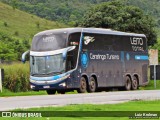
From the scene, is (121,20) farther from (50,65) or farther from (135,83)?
(50,65)

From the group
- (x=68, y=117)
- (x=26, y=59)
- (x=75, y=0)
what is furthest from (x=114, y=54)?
(x=75, y=0)

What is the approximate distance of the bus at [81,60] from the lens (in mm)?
33750

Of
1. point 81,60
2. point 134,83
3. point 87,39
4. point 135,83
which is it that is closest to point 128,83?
point 134,83

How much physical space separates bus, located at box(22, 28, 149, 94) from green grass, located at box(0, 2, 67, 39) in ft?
217

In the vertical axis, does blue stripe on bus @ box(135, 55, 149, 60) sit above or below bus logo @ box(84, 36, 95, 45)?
below

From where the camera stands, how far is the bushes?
3909 cm

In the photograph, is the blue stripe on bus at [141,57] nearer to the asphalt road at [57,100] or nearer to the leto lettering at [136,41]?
the leto lettering at [136,41]

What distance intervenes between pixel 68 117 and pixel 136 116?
1.73m

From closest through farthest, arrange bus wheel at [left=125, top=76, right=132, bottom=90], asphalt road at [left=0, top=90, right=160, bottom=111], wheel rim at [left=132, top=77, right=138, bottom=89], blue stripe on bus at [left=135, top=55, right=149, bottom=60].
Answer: asphalt road at [left=0, top=90, right=160, bottom=111]
bus wheel at [left=125, top=76, right=132, bottom=90]
wheel rim at [left=132, top=77, right=138, bottom=89]
blue stripe on bus at [left=135, top=55, right=149, bottom=60]

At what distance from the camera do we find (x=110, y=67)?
3850cm

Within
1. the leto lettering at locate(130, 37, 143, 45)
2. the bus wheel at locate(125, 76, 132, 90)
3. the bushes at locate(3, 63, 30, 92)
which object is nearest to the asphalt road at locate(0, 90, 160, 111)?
the bushes at locate(3, 63, 30, 92)

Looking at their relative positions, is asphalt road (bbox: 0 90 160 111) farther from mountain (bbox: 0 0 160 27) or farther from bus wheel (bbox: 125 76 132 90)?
mountain (bbox: 0 0 160 27)

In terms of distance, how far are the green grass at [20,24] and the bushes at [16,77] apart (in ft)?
212

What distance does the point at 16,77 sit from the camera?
129 ft
